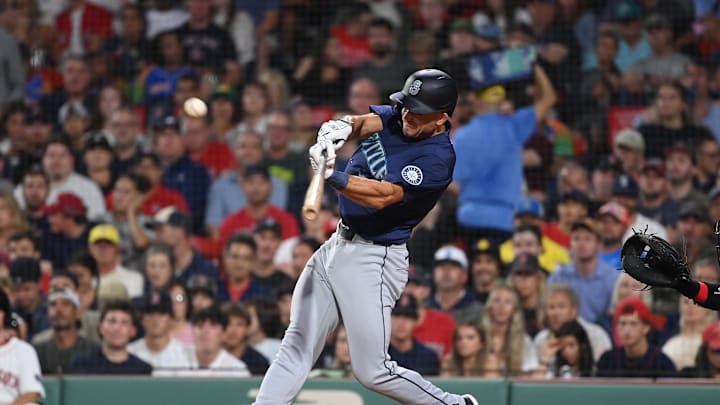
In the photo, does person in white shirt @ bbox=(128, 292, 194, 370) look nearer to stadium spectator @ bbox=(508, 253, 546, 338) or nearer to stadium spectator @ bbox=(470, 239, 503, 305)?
stadium spectator @ bbox=(470, 239, 503, 305)

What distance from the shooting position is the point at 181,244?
8.62m

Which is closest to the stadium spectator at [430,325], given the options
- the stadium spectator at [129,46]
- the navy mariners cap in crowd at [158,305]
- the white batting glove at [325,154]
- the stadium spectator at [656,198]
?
the navy mariners cap in crowd at [158,305]

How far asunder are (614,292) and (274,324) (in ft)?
6.42

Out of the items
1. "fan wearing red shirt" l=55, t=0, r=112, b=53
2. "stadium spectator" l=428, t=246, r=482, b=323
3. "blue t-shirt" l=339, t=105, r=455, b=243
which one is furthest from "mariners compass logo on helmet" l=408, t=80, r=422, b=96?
"fan wearing red shirt" l=55, t=0, r=112, b=53

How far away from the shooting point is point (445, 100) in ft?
17.1

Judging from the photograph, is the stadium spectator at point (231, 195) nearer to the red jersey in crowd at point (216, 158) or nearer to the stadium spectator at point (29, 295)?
the red jersey in crowd at point (216, 158)

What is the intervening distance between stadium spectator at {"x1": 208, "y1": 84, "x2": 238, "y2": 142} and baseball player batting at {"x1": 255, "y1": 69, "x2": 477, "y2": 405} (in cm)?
460

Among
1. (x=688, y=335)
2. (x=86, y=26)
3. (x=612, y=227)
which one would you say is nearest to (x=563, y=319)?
(x=688, y=335)

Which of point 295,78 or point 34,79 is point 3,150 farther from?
point 295,78

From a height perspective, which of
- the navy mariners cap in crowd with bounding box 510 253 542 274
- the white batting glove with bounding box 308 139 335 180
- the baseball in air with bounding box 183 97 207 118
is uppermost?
the baseball in air with bounding box 183 97 207 118

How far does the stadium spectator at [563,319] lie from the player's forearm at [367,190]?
2.42 metres

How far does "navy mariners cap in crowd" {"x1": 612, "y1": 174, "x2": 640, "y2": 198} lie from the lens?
866cm

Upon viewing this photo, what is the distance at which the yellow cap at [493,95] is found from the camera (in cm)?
888

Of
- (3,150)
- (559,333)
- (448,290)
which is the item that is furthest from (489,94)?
(3,150)
